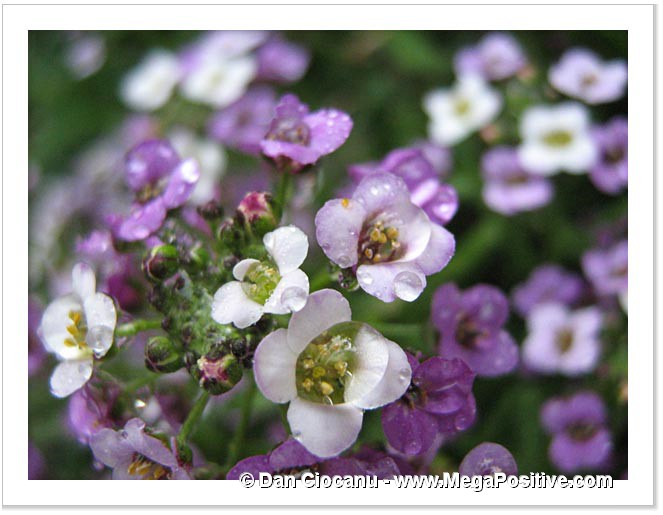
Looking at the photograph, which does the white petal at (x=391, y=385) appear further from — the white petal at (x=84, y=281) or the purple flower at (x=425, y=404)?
the white petal at (x=84, y=281)

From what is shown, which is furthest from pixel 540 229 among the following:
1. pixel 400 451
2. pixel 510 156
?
pixel 400 451

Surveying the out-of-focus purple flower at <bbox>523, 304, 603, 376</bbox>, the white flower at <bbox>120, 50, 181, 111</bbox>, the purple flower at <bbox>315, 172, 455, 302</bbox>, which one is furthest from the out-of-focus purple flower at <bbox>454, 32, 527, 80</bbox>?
the purple flower at <bbox>315, 172, 455, 302</bbox>

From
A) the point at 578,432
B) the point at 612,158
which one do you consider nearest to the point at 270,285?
the point at 578,432

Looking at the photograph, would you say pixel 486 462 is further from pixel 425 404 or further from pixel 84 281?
pixel 84 281

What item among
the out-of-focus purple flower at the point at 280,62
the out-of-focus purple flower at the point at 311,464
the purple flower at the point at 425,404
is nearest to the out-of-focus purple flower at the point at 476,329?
the purple flower at the point at 425,404

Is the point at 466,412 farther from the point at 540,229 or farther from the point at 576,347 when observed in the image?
the point at 540,229

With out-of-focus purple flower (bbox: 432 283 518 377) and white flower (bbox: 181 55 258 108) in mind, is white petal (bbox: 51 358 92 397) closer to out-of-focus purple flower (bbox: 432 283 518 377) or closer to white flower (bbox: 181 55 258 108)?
out-of-focus purple flower (bbox: 432 283 518 377)
